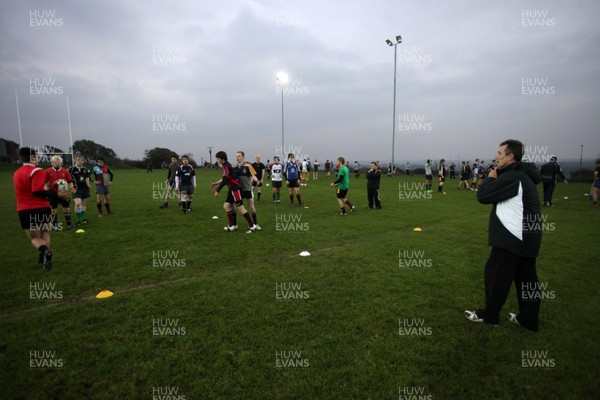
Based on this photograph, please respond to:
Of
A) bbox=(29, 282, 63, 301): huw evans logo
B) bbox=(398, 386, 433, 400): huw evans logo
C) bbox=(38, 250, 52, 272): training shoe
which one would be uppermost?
bbox=(38, 250, 52, 272): training shoe

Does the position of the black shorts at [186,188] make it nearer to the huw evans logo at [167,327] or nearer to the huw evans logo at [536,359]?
the huw evans logo at [167,327]

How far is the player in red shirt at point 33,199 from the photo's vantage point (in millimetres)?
5844

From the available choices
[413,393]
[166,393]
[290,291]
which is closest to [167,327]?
[166,393]

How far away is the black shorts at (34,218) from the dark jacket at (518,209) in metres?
8.07

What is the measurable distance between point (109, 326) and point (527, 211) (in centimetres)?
575

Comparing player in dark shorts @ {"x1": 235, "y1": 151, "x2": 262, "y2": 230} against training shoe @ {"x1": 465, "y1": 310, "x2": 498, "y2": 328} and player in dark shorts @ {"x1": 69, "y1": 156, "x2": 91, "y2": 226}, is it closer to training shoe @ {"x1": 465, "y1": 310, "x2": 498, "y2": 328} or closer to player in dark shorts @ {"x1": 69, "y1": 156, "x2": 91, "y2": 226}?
player in dark shorts @ {"x1": 69, "y1": 156, "x2": 91, "y2": 226}

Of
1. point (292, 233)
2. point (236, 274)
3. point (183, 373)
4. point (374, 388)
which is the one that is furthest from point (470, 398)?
point (292, 233)

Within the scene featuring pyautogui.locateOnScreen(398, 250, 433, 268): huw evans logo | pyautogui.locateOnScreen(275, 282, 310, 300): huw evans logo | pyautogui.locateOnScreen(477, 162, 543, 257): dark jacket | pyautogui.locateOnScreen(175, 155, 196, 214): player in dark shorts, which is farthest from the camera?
pyautogui.locateOnScreen(175, 155, 196, 214): player in dark shorts

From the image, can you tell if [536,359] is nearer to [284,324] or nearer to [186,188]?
[284,324]

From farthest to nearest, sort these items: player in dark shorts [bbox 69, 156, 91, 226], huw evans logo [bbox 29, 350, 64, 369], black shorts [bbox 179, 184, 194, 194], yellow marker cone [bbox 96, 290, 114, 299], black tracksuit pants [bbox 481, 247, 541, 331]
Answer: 1. black shorts [bbox 179, 184, 194, 194]
2. player in dark shorts [bbox 69, 156, 91, 226]
3. yellow marker cone [bbox 96, 290, 114, 299]
4. black tracksuit pants [bbox 481, 247, 541, 331]
5. huw evans logo [bbox 29, 350, 64, 369]

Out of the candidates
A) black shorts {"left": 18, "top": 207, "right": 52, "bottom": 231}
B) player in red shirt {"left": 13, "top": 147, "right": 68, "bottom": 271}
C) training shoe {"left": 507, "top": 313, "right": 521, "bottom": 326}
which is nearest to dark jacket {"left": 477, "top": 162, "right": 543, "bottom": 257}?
training shoe {"left": 507, "top": 313, "right": 521, "bottom": 326}

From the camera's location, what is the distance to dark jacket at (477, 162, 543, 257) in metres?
3.70

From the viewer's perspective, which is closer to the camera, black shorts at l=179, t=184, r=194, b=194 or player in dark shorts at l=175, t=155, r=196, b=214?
player in dark shorts at l=175, t=155, r=196, b=214

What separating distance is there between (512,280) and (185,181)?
11.8 meters
